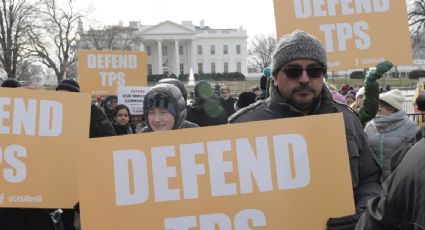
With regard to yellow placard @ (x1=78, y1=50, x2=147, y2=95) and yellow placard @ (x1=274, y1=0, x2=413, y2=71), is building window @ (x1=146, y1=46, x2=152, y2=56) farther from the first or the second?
yellow placard @ (x1=274, y1=0, x2=413, y2=71)

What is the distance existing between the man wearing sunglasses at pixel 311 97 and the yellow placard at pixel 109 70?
693 cm

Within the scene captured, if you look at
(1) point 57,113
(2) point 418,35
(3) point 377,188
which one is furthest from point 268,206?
(2) point 418,35

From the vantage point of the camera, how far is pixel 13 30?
1511 inches

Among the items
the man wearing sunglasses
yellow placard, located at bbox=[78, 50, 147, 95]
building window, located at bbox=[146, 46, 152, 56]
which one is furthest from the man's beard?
building window, located at bbox=[146, 46, 152, 56]

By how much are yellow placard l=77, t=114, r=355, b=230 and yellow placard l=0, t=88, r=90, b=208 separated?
34.2 inches

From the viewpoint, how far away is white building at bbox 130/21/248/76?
3691 inches

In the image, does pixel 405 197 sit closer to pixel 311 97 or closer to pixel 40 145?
pixel 311 97

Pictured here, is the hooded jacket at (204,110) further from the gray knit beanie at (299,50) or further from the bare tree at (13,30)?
the bare tree at (13,30)

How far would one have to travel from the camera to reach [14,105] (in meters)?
3.18

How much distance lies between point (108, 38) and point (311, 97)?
6333 centimetres


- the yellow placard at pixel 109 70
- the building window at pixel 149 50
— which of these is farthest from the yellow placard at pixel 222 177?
the building window at pixel 149 50

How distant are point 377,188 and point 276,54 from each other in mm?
806

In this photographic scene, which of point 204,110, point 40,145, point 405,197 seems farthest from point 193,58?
point 405,197

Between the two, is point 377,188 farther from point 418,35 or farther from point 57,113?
point 418,35
